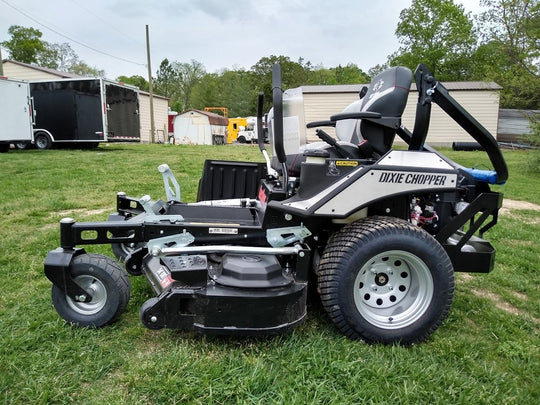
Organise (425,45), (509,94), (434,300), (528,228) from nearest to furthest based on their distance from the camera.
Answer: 1. (434,300)
2. (528,228)
3. (509,94)
4. (425,45)

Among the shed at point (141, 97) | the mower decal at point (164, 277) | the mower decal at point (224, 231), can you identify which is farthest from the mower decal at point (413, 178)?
the shed at point (141, 97)

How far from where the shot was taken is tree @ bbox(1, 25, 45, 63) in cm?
5562

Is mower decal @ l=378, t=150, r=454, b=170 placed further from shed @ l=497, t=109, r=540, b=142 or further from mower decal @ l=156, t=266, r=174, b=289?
shed @ l=497, t=109, r=540, b=142

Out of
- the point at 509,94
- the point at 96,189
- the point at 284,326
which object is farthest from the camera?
the point at 509,94

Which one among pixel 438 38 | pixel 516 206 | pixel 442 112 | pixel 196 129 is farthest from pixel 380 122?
pixel 438 38

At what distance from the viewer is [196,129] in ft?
127

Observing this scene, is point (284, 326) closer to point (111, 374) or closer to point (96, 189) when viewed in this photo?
point (111, 374)

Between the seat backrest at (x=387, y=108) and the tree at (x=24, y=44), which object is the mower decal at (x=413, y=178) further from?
the tree at (x=24, y=44)

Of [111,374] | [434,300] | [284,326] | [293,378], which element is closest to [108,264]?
[111,374]

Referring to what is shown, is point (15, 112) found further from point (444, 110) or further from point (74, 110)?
point (444, 110)

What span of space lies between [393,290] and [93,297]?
2.12 meters

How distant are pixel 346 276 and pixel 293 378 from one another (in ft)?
2.33

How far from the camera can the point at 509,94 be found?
15641 millimetres

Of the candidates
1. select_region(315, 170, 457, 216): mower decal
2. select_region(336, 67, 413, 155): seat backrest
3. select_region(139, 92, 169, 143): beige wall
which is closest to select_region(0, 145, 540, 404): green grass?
select_region(315, 170, 457, 216): mower decal
